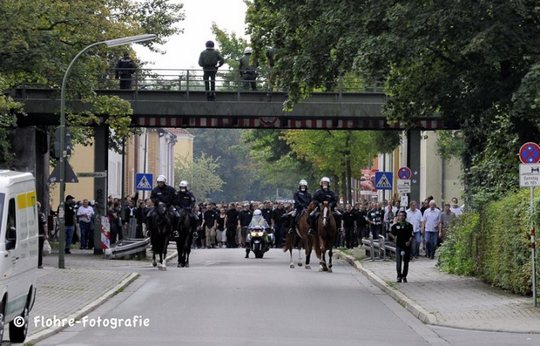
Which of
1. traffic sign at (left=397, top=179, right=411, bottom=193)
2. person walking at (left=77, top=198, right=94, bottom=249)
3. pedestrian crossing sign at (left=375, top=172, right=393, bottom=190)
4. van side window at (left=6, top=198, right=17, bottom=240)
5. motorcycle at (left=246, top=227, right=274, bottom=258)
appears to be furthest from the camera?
person walking at (left=77, top=198, right=94, bottom=249)

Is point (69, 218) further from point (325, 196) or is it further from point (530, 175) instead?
point (530, 175)

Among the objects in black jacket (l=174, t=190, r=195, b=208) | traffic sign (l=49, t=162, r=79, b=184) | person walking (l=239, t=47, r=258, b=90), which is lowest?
black jacket (l=174, t=190, r=195, b=208)

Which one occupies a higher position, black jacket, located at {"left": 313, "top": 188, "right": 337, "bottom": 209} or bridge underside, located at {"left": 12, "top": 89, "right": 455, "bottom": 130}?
bridge underside, located at {"left": 12, "top": 89, "right": 455, "bottom": 130}

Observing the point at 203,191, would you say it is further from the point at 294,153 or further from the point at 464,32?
the point at 464,32

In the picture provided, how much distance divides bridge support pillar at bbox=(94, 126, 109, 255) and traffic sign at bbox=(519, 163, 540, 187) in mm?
22724

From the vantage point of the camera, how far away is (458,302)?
2355cm

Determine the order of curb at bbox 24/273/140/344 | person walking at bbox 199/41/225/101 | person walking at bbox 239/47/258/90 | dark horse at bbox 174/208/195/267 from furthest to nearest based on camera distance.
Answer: person walking at bbox 239/47/258/90 < person walking at bbox 199/41/225/101 < dark horse at bbox 174/208/195/267 < curb at bbox 24/273/140/344

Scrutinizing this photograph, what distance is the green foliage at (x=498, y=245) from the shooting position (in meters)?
24.0

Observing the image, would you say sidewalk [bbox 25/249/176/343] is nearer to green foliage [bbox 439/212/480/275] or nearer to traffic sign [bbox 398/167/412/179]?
green foliage [bbox 439/212/480/275]

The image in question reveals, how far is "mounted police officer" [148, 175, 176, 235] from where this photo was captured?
111 feet

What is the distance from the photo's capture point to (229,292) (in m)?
25.8

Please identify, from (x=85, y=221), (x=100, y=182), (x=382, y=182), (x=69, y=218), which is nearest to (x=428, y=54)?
(x=382, y=182)

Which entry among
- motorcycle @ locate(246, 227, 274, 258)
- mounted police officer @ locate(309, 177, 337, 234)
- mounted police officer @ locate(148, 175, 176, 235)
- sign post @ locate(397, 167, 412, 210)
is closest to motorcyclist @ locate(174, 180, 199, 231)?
mounted police officer @ locate(148, 175, 176, 235)

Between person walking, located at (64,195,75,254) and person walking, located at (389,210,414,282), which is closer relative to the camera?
person walking, located at (389,210,414,282)
